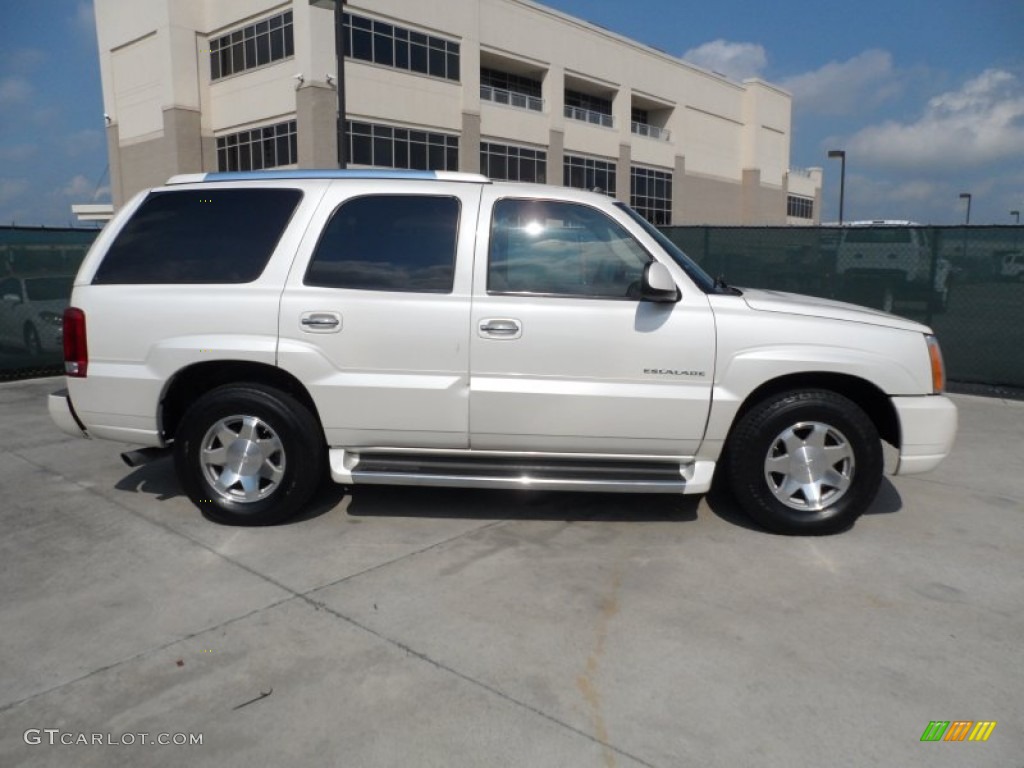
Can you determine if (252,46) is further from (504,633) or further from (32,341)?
(504,633)

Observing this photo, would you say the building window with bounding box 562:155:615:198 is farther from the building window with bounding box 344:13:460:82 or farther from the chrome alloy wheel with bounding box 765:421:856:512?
the chrome alloy wheel with bounding box 765:421:856:512

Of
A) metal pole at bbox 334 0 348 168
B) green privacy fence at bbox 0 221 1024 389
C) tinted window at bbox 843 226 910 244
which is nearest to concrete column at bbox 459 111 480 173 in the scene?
metal pole at bbox 334 0 348 168

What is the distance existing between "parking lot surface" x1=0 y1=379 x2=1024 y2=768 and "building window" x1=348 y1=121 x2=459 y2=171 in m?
28.0

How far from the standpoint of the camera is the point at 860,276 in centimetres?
1002

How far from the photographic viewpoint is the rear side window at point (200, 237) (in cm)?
462

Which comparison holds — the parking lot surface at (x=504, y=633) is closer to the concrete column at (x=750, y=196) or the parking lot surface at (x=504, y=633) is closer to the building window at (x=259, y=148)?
the building window at (x=259, y=148)

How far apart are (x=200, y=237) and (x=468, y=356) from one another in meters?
1.81

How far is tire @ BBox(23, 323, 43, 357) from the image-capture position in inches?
403

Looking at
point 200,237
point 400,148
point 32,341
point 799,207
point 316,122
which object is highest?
point 799,207

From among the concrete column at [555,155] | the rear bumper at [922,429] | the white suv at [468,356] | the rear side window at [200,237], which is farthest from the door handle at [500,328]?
the concrete column at [555,155]

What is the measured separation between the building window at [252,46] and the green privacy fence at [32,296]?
2368 centimetres

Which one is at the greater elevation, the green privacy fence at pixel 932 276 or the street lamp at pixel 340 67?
the street lamp at pixel 340 67

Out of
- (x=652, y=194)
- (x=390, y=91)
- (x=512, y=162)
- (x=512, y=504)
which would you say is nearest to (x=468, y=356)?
(x=512, y=504)

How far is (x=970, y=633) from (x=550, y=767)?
212 centimetres
